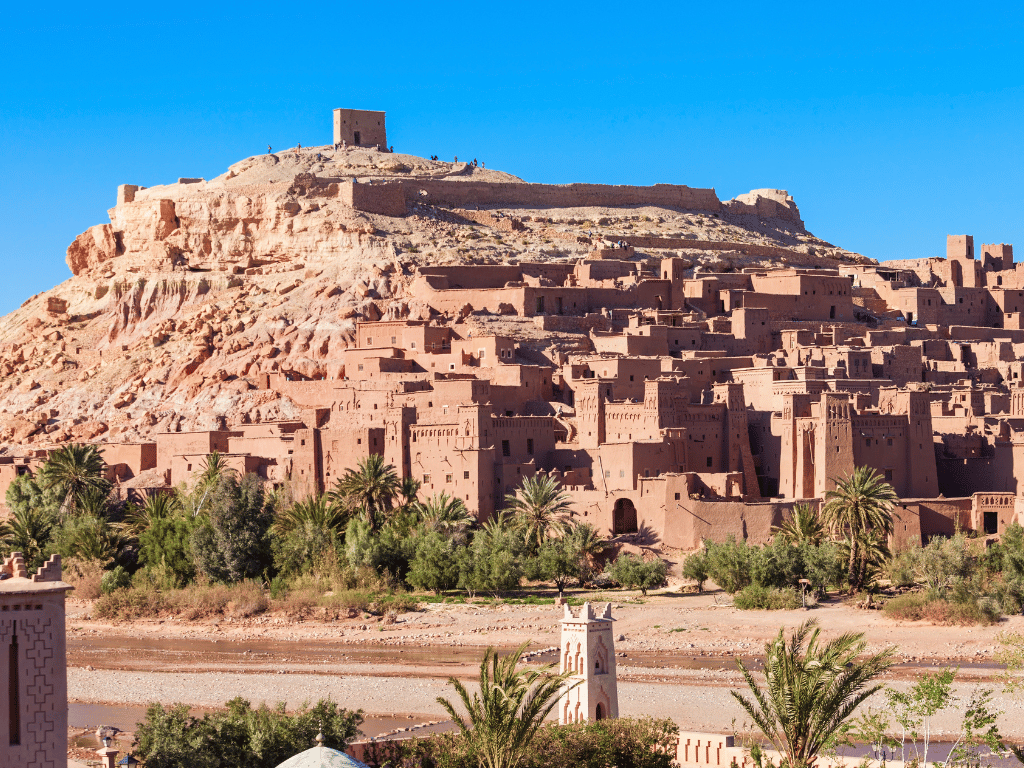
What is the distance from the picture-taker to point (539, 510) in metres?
42.6

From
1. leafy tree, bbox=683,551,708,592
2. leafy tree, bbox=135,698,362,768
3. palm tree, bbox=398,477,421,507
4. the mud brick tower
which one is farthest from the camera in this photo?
palm tree, bbox=398,477,421,507

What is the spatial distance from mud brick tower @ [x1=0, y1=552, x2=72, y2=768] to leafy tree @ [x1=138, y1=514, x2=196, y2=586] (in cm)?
3003

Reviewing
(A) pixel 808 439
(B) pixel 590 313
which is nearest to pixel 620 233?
(B) pixel 590 313

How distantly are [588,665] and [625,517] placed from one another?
21765mm

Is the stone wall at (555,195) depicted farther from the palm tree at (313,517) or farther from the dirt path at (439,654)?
the dirt path at (439,654)

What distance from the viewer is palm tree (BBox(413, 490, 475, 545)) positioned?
43.5m

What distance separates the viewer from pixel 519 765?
64.6 ft

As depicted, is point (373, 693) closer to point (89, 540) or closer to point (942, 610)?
point (942, 610)

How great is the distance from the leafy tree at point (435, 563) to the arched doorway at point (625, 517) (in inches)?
175

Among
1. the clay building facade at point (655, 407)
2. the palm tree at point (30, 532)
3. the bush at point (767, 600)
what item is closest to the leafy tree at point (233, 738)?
the bush at point (767, 600)

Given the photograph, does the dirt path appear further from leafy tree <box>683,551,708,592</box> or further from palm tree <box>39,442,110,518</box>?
palm tree <box>39,442,110,518</box>

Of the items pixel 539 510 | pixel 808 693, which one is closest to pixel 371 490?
pixel 539 510

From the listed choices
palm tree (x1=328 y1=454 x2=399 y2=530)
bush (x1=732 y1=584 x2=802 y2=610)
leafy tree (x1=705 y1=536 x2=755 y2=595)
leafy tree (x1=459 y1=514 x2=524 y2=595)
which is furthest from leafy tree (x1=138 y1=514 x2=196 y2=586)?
bush (x1=732 y1=584 x2=802 y2=610)

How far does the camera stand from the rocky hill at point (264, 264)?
56.4 meters
